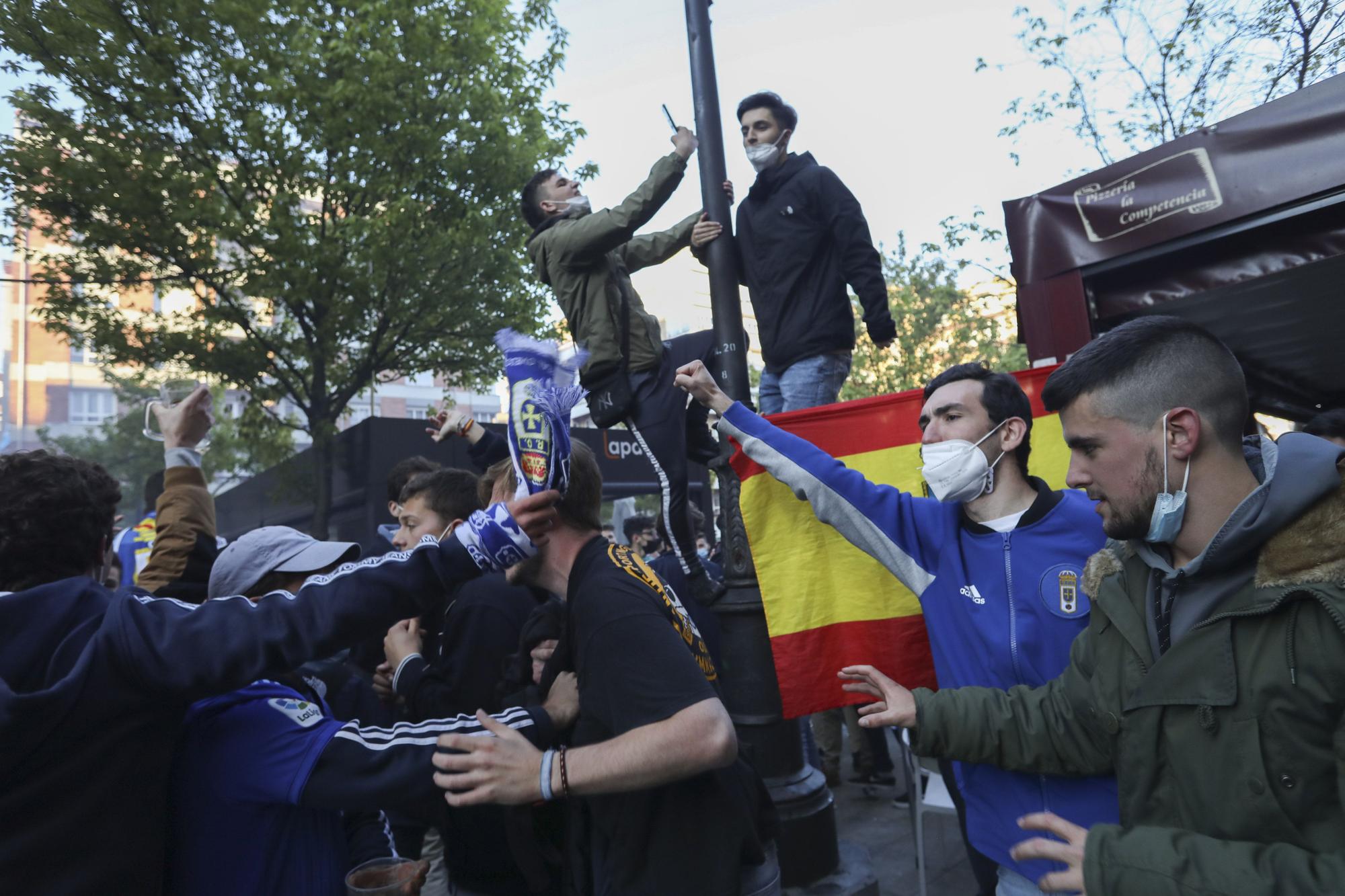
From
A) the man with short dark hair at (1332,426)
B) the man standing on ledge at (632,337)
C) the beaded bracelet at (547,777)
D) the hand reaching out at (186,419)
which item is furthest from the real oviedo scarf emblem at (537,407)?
the man with short dark hair at (1332,426)

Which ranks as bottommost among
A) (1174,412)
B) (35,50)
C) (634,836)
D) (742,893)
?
(742,893)

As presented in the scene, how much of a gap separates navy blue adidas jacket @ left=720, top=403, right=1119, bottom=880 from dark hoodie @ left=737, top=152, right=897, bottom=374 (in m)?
1.36

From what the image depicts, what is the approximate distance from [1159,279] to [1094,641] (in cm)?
355

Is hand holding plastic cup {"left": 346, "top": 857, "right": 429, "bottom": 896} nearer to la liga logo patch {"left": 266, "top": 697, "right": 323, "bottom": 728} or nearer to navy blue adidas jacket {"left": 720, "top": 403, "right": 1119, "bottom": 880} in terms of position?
→ la liga logo patch {"left": 266, "top": 697, "right": 323, "bottom": 728}

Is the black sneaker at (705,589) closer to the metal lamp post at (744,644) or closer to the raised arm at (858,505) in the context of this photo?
the metal lamp post at (744,644)

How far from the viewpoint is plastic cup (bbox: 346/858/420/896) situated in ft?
6.26

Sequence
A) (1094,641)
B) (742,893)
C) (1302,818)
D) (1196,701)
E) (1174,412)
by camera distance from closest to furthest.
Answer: (1302,818) → (1196,701) → (1174,412) → (1094,641) → (742,893)

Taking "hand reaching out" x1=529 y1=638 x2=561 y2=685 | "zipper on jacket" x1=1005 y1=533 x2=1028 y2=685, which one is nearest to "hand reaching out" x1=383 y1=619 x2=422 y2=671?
"hand reaching out" x1=529 y1=638 x2=561 y2=685

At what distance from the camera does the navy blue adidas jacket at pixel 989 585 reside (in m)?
2.34

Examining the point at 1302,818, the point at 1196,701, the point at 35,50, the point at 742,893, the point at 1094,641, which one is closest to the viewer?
the point at 1302,818

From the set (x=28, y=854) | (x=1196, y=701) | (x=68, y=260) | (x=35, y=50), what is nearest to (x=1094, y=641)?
(x=1196, y=701)

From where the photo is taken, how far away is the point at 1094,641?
1.98 meters

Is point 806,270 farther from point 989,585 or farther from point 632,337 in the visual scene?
point 989,585

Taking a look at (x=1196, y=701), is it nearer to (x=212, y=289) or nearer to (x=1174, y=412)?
(x=1174, y=412)
